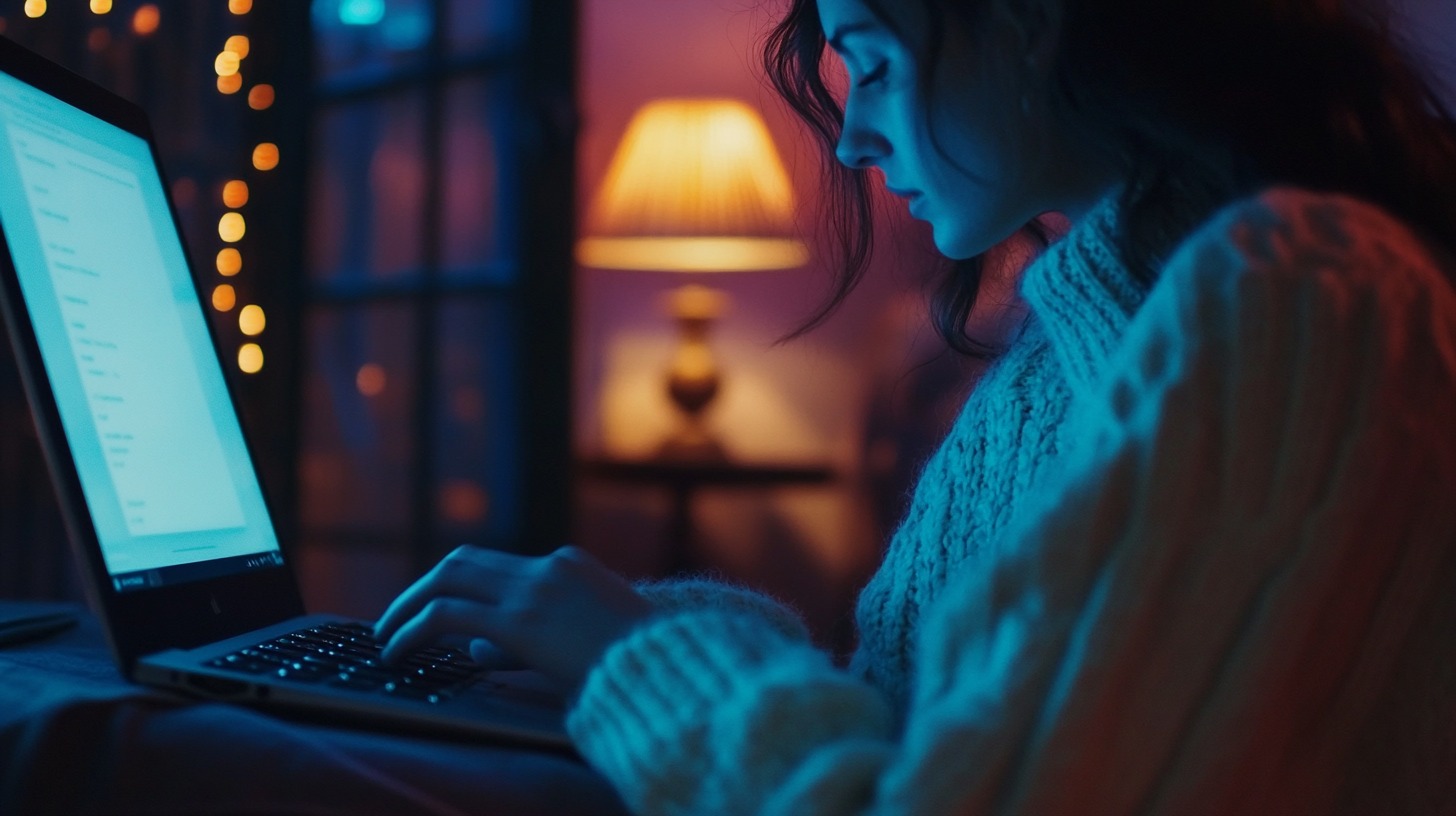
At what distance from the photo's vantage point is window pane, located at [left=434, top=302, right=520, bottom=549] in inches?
78.8

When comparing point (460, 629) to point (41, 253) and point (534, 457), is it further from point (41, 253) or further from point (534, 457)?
point (534, 457)

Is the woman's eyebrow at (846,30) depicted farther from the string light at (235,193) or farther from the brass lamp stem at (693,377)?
the brass lamp stem at (693,377)

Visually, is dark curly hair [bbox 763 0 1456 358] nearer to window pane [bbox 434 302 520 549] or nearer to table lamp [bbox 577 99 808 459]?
window pane [bbox 434 302 520 549]

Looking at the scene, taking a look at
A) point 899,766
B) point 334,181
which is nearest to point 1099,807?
point 899,766

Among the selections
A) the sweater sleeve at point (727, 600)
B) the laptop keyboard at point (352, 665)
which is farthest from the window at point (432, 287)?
the laptop keyboard at point (352, 665)

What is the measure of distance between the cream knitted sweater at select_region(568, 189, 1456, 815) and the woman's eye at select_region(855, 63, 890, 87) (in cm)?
31

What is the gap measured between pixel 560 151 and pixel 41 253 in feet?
4.80

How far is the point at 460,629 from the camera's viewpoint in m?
Answer: 0.56

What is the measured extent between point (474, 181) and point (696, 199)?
503 mm

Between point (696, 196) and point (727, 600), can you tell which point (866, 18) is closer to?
point (727, 600)

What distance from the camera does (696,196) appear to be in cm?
238

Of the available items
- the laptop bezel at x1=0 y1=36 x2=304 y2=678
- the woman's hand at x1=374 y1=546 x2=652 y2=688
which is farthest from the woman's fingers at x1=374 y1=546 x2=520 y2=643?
the laptop bezel at x1=0 y1=36 x2=304 y2=678

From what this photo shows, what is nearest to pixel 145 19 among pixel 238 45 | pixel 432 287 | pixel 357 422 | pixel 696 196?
pixel 238 45

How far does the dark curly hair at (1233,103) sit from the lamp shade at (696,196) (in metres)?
1.68
